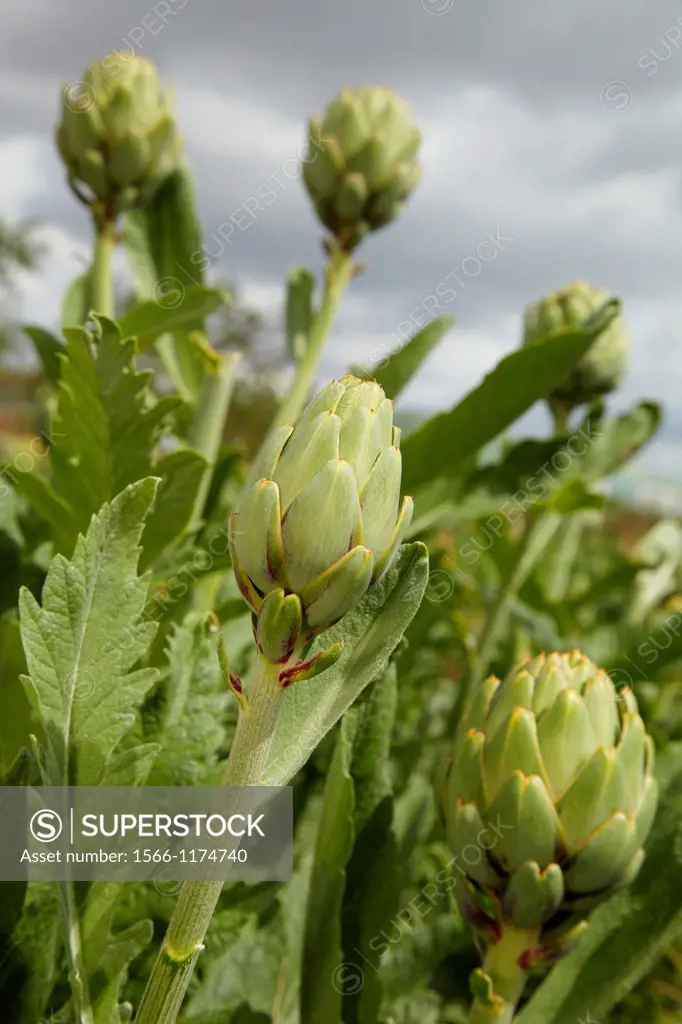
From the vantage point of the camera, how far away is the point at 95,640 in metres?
0.36

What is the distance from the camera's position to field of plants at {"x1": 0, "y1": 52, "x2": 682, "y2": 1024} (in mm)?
308

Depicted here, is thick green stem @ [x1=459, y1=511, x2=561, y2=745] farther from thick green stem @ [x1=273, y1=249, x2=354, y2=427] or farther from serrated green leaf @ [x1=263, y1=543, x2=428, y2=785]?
serrated green leaf @ [x1=263, y1=543, x2=428, y2=785]

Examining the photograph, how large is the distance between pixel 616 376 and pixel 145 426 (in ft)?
1.90

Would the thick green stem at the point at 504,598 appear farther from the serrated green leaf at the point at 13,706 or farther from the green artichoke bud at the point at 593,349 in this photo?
the serrated green leaf at the point at 13,706

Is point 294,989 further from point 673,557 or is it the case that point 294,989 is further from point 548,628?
point 673,557

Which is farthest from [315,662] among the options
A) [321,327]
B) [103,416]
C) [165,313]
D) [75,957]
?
[321,327]

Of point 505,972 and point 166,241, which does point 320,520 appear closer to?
point 505,972

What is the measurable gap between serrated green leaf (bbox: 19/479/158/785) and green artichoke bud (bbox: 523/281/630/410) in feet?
2.07

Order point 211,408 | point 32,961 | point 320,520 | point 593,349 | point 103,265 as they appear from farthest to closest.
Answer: point 593,349
point 103,265
point 211,408
point 32,961
point 320,520

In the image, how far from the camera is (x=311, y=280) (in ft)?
2.87

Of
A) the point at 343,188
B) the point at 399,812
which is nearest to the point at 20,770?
the point at 399,812

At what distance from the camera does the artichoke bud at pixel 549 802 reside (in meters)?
0.41

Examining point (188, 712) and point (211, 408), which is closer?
point (188, 712)

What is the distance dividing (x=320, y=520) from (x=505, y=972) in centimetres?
29
